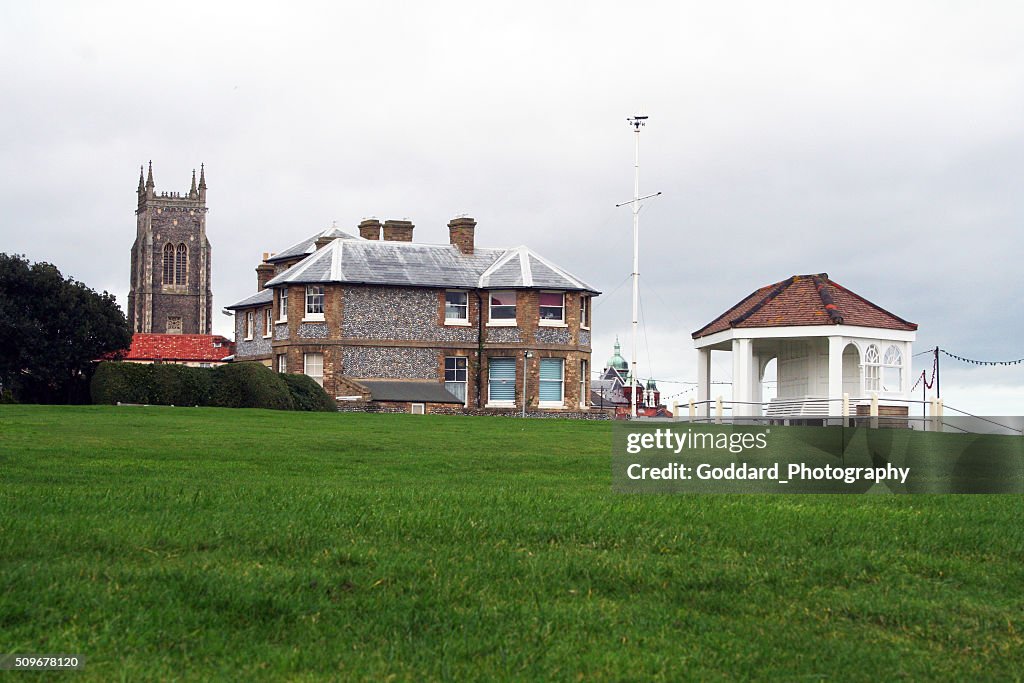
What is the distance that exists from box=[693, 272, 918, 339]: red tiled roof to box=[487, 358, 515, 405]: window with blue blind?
1558cm

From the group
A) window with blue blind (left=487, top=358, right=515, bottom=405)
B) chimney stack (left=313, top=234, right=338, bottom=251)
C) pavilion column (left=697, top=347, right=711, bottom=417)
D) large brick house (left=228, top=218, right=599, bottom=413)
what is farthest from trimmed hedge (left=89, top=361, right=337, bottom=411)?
chimney stack (left=313, top=234, right=338, bottom=251)

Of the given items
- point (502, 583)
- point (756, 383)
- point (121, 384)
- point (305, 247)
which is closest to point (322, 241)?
point (305, 247)

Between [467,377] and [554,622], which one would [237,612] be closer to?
[554,622]

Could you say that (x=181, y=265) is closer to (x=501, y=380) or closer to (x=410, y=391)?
(x=501, y=380)

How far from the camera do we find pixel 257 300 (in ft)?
211

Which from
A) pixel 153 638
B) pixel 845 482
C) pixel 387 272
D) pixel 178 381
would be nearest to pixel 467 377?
pixel 387 272

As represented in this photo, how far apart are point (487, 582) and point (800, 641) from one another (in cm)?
201

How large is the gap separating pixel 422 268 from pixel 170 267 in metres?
93.2

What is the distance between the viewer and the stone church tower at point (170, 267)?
467 ft

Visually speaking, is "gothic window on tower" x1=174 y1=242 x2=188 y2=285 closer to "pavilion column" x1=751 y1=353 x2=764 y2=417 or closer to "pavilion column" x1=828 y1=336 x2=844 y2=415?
"pavilion column" x1=751 y1=353 x2=764 y2=417

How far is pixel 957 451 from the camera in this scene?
73.4 ft

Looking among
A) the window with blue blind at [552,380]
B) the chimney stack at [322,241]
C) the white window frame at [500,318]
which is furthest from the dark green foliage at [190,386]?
the chimney stack at [322,241]

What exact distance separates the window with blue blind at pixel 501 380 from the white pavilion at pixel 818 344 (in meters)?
14.5

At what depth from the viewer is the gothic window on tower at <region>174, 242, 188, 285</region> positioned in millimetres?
143375
